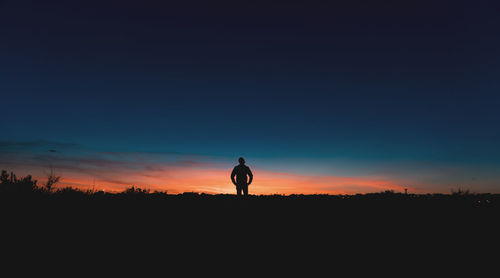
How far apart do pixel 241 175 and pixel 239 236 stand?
23.0 ft

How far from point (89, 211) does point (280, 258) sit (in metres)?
6.28

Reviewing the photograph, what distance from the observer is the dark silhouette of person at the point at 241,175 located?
1465 cm

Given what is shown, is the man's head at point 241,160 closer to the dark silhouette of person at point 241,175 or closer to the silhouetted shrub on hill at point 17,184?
the dark silhouette of person at point 241,175

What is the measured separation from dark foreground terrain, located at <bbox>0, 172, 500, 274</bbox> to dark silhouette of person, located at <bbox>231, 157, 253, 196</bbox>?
11.2 ft

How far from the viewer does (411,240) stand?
25.3 ft

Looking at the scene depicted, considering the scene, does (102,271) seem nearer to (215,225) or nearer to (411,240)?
(215,225)

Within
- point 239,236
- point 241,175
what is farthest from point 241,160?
point 239,236

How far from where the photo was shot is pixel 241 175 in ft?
48.1

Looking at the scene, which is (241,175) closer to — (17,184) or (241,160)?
(241,160)

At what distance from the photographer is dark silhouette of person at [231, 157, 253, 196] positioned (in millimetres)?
14648

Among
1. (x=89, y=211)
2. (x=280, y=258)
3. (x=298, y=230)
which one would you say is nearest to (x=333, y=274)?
(x=280, y=258)

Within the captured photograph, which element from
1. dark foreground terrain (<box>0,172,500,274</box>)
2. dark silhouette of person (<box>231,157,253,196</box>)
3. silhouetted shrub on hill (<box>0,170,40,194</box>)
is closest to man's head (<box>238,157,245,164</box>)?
dark silhouette of person (<box>231,157,253,196</box>)

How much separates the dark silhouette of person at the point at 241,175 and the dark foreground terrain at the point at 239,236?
3.42m

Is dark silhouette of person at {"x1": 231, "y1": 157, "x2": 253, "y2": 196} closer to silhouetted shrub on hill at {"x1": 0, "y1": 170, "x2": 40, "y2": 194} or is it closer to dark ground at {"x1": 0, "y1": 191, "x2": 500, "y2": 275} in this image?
dark ground at {"x1": 0, "y1": 191, "x2": 500, "y2": 275}
